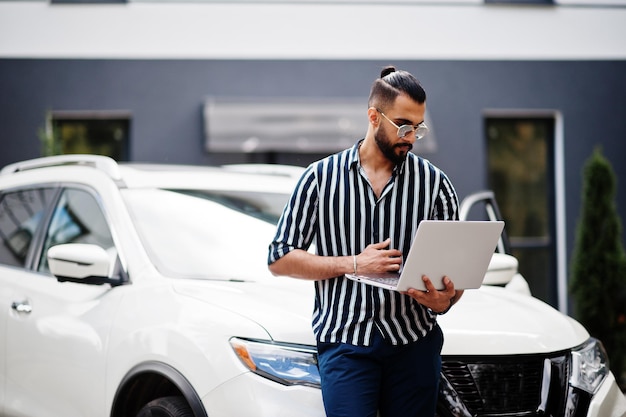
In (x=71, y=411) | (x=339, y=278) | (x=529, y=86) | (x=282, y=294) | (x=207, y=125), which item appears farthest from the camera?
(x=529, y=86)

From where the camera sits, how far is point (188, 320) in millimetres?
3580

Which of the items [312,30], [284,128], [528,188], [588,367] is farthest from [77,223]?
[528,188]

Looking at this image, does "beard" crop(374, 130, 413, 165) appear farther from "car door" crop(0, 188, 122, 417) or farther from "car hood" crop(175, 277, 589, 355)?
"car door" crop(0, 188, 122, 417)

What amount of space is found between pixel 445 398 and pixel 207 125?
7.52 meters

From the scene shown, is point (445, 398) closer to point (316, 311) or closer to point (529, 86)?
point (316, 311)

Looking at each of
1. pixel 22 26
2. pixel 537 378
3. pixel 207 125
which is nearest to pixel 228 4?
pixel 207 125

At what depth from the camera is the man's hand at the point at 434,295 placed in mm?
2971

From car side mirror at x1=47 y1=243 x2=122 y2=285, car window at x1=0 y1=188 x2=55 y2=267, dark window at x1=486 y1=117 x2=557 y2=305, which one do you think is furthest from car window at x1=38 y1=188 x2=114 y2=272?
dark window at x1=486 y1=117 x2=557 y2=305

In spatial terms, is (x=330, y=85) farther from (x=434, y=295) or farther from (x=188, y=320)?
(x=434, y=295)

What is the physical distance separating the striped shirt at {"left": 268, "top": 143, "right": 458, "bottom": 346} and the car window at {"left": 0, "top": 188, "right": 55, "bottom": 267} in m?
2.20

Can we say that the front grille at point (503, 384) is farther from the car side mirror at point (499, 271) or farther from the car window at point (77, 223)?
the car window at point (77, 223)

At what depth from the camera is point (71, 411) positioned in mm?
4105

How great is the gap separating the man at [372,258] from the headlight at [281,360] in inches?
5.7

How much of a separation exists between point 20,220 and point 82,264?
136 centimetres
